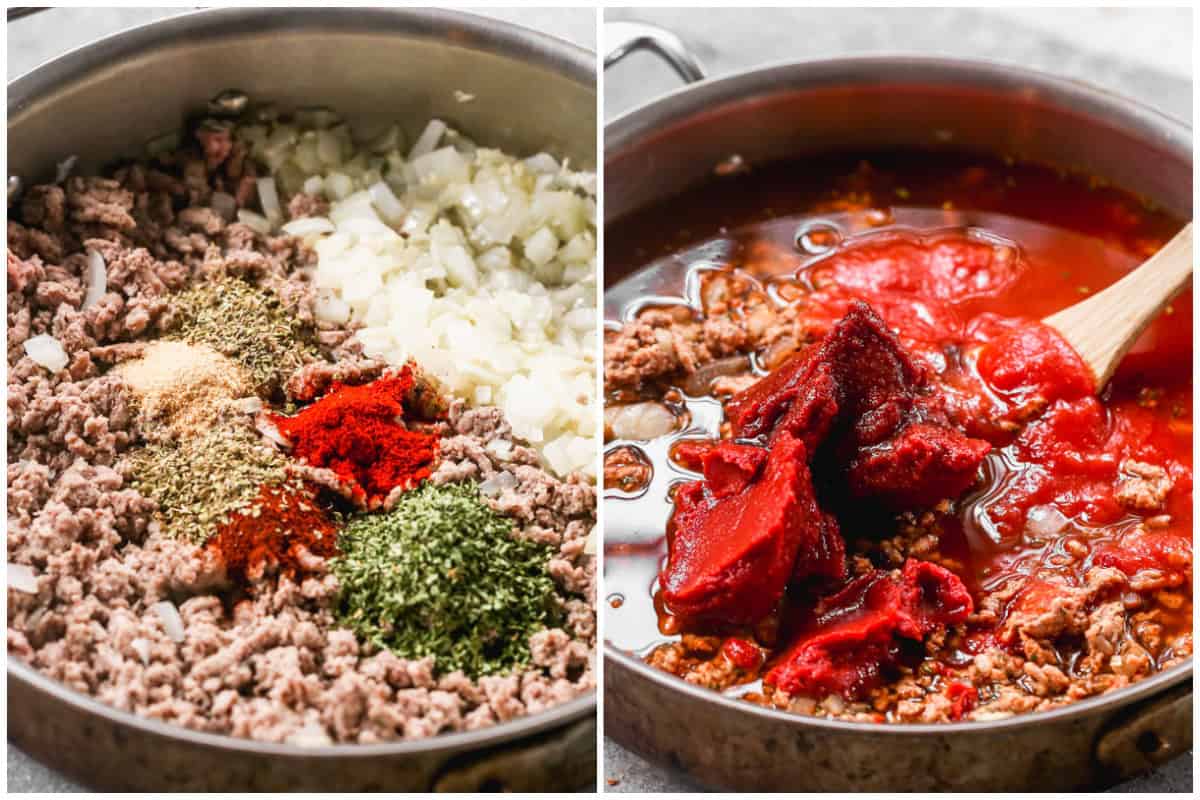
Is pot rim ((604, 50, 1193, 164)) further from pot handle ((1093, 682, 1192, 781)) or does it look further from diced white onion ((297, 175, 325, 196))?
pot handle ((1093, 682, 1192, 781))

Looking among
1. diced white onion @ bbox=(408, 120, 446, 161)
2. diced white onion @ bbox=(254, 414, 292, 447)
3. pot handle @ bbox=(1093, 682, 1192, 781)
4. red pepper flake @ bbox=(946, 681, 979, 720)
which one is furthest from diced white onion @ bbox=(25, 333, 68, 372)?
pot handle @ bbox=(1093, 682, 1192, 781)

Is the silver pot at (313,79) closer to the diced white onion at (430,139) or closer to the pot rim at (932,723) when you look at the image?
the diced white onion at (430,139)

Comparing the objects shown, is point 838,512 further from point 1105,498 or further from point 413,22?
point 413,22

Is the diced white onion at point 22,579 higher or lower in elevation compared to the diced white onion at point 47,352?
lower

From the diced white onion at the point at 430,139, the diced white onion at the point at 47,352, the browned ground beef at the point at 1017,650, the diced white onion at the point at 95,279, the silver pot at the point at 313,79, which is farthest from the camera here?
the diced white onion at the point at 430,139

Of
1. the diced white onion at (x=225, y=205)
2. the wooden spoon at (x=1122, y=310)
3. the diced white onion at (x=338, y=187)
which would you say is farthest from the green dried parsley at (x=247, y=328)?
the wooden spoon at (x=1122, y=310)

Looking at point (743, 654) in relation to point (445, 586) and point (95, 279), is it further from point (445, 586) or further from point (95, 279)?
point (95, 279)

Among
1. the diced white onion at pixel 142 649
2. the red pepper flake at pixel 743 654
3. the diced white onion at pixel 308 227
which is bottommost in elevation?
the red pepper flake at pixel 743 654

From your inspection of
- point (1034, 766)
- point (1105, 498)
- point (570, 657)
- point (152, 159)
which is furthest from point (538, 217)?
point (1034, 766)
